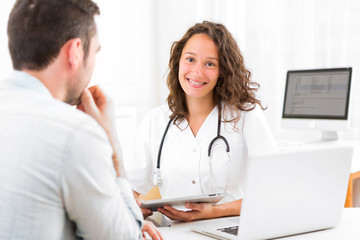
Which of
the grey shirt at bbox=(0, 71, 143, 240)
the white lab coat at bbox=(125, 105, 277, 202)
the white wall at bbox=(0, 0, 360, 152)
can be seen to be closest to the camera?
the grey shirt at bbox=(0, 71, 143, 240)

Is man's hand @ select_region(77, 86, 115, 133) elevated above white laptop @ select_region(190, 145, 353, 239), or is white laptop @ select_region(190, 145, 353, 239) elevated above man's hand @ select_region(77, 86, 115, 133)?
man's hand @ select_region(77, 86, 115, 133)

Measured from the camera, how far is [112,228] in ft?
3.01

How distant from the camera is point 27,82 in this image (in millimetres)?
985

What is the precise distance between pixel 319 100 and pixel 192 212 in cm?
172

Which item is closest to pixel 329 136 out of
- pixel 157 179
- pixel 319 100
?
pixel 319 100

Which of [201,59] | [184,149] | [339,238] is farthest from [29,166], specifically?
[201,59]

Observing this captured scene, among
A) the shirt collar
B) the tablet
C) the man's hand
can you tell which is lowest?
the tablet

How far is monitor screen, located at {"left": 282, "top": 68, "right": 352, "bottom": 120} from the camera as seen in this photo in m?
2.78

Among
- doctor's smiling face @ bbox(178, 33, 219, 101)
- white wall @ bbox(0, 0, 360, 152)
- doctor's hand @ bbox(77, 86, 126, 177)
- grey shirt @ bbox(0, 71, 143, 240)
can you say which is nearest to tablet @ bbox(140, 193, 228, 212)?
doctor's hand @ bbox(77, 86, 126, 177)

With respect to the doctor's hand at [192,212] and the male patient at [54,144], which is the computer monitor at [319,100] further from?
the male patient at [54,144]

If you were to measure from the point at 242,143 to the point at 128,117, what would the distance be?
187 centimetres

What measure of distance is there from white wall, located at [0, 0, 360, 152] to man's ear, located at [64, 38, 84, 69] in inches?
95.6

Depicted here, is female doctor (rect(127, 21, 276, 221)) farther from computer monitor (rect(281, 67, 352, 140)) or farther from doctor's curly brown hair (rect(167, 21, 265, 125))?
computer monitor (rect(281, 67, 352, 140))

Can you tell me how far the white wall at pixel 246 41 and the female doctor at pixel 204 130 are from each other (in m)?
1.53
